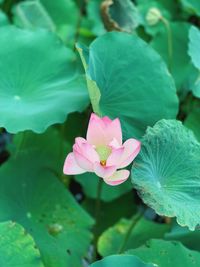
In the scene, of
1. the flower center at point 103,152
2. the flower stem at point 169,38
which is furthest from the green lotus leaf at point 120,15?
the flower center at point 103,152

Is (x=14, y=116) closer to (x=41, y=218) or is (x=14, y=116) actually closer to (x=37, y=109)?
(x=37, y=109)

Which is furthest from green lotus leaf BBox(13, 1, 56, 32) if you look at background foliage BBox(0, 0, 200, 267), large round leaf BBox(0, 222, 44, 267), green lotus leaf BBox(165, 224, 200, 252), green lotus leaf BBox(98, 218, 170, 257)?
large round leaf BBox(0, 222, 44, 267)

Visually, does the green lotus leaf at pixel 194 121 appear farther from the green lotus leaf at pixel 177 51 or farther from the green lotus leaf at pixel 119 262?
the green lotus leaf at pixel 119 262

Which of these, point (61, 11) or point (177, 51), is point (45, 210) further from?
point (61, 11)

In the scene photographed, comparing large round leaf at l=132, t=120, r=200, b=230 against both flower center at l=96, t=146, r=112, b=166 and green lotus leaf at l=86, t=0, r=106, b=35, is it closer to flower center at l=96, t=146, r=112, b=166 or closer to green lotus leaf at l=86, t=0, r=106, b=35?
flower center at l=96, t=146, r=112, b=166

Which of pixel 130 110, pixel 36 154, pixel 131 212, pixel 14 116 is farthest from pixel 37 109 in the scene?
pixel 131 212
